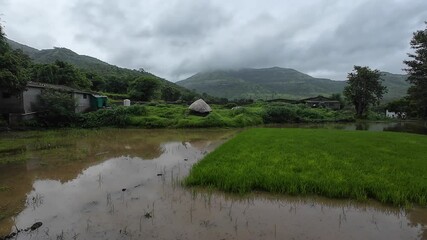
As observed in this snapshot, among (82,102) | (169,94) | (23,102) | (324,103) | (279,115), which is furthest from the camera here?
(169,94)

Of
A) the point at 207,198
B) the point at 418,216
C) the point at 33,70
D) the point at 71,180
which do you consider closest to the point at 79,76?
the point at 33,70

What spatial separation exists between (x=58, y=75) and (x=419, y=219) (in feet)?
154

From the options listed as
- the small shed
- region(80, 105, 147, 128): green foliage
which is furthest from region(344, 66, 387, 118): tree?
the small shed

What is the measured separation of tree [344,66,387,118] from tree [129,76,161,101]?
32.2 metres

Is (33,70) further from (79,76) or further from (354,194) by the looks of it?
(354,194)

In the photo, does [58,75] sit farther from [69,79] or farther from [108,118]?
[108,118]

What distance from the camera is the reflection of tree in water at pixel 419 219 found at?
18.7 feet

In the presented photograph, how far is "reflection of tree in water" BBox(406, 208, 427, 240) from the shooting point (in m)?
5.70

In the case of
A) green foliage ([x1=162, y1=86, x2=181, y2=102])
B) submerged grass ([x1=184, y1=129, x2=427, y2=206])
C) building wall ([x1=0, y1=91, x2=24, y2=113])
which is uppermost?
green foliage ([x1=162, y1=86, x2=181, y2=102])

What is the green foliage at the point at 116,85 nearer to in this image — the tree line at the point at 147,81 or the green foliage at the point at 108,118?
the tree line at the point at 147,81

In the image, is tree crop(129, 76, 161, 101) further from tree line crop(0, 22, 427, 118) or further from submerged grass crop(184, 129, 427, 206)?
submerged grass crop(184, 129, 427, 206)

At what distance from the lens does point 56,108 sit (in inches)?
1084

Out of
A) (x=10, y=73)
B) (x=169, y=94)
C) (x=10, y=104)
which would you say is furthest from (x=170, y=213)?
(x=169, y=94)

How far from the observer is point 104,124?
30.8 metres
